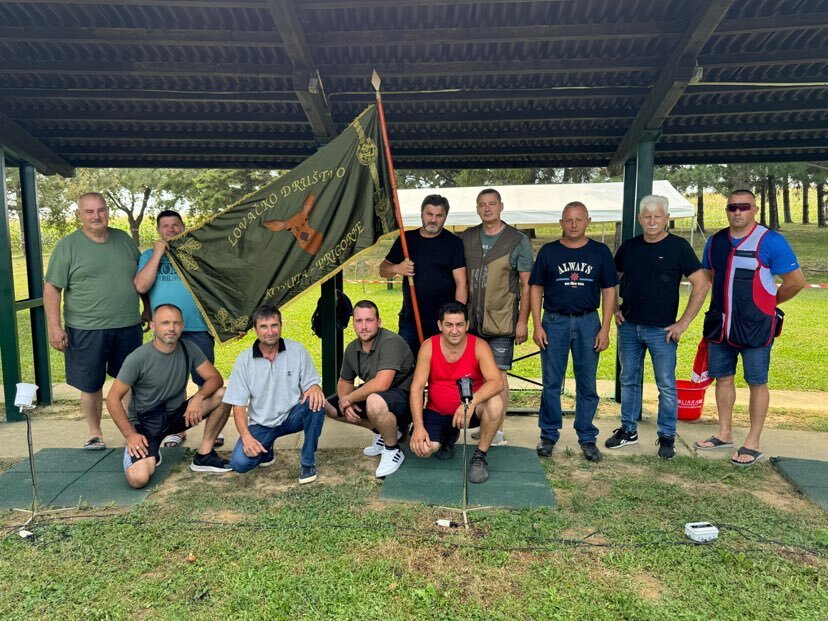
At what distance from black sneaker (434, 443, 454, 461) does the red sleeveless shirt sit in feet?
1.01

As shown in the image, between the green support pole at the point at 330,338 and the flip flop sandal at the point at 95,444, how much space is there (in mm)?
1878

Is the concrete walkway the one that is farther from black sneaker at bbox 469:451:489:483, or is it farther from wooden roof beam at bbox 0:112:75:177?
wooden roof beam at bbox 0:112:75:177

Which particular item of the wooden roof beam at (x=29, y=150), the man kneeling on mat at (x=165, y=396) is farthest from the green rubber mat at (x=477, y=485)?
the wooden roof beam at (x=29, y=150)

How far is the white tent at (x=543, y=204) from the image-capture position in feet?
46.3

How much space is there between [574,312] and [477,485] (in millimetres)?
1416

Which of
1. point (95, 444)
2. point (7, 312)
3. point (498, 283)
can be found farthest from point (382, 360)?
point (7, 312)

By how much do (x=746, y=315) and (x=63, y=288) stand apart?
5.05 metres

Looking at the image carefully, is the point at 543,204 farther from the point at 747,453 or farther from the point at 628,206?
the point at 747,453

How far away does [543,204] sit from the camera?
15.0 meters

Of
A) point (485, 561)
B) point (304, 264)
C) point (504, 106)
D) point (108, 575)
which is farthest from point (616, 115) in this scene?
point (108, 575)

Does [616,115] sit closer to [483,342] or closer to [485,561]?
[483,342]

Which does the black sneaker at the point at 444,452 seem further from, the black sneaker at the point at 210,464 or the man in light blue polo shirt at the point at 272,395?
the black sneaker at the point at 210,464

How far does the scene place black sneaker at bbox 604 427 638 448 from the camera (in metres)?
4.55

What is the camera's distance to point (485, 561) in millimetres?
2967
